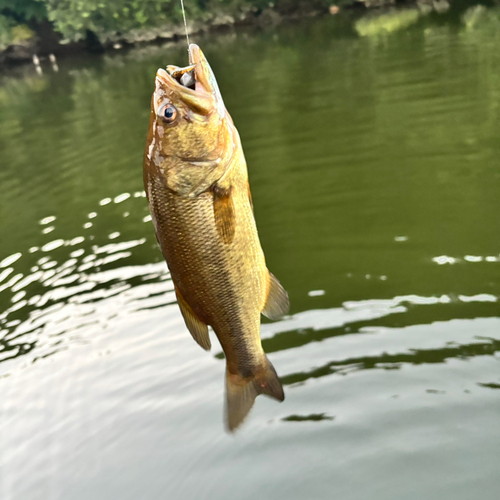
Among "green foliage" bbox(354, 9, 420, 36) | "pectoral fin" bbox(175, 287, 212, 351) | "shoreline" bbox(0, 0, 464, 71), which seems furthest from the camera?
"shoreline" bbox(0, 0, 464, 71)

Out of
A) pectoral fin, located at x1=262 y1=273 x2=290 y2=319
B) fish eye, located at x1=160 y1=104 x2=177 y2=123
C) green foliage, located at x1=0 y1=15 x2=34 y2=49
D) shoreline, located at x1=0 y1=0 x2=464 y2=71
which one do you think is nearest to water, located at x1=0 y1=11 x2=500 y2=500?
pectoral fin, located at x1=262 y1=273 x2=290 y2=319

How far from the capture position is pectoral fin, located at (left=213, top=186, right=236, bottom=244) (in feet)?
7.04

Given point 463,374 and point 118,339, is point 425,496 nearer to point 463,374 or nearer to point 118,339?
point 463,374

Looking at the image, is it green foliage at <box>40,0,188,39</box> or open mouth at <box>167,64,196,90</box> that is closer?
open mouth at <box>167,64,196,90</box>

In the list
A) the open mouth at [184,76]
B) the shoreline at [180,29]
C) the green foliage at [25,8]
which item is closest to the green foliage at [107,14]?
the shoreline at [180,29]

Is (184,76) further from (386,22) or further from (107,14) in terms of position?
(107,14)

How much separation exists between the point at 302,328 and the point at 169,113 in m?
3.14

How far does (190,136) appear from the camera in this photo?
2105 millimetres

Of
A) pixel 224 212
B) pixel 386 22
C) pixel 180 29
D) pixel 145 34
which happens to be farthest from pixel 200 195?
pixel 145 34

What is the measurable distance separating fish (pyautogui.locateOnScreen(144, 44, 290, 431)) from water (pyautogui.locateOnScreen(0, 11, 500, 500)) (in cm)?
179

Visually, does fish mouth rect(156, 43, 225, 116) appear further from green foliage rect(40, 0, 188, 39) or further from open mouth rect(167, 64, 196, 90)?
green foliage rect(40, 0, 188, 39)

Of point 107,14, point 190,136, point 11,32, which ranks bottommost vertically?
point 11,32

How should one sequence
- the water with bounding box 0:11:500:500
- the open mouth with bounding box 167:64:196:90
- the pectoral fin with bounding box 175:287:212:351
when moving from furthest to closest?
the water with bounding box 0:11:500:500, the pectoral fin with bounding box 175:287:212:351, the open mouth with bounding box 167:64:196:90

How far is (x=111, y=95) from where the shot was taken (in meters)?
19.9
